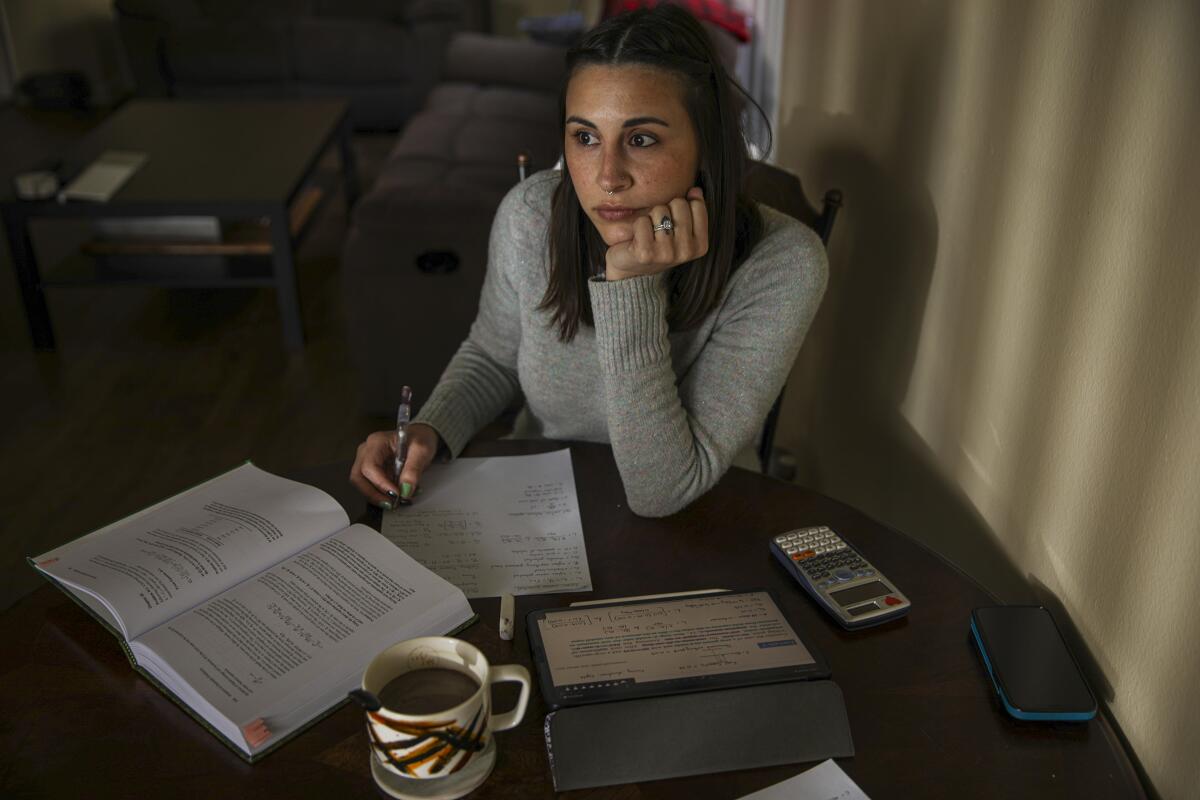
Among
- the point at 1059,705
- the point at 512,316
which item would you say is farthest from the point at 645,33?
the point at 1059,705

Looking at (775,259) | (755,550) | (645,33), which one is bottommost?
(755,550)

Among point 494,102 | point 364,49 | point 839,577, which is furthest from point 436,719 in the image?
point 364,49

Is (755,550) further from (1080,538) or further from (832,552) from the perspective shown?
(1080,538)

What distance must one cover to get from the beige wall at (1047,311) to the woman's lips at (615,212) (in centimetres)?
39

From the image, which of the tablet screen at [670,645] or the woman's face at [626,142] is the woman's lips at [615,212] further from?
the tablet screen at [670,645]

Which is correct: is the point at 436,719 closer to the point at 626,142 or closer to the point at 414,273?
the point at 626,142

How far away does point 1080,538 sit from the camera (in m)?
0.93

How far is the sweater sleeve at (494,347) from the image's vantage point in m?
1.28

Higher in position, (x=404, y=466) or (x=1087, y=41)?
(x=1087, y=41)

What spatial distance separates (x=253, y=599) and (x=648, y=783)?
1.28 feet

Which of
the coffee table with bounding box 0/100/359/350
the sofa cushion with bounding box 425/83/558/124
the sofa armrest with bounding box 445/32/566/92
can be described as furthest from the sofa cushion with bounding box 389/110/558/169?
the sofa armrest with bounding box 445/32/566/92

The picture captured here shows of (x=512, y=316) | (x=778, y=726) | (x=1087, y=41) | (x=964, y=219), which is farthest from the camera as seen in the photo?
(x=512, y=316)

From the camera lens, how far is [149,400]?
8.63ft

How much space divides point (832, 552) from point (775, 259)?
375 mm
